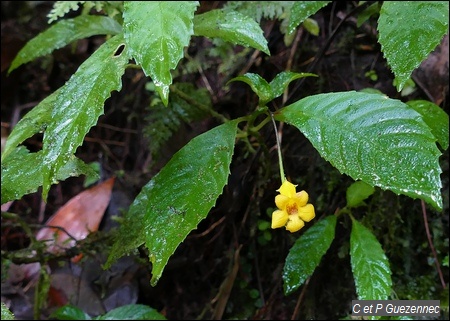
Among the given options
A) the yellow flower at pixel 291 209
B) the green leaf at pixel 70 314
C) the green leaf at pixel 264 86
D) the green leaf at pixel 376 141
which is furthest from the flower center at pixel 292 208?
the green leaf at pixel 70 314

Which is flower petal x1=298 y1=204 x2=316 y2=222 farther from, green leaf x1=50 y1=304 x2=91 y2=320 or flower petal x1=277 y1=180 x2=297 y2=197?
green leaf x1=50 y1=304 x2=91 y2=320

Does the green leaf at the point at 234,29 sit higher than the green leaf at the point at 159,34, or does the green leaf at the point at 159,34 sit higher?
the green leaf at the point at 159,34

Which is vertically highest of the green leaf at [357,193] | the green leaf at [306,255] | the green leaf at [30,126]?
the green leaf at [30,126]

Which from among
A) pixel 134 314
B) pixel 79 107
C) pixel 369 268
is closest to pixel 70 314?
pixel 134 314

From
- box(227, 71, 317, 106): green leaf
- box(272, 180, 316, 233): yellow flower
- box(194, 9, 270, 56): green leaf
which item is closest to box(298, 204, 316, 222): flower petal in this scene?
box(272, 180, 316, 233): yellow flower

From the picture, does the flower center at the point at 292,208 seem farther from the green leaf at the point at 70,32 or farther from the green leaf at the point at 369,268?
the green leaf at the point at 70,32

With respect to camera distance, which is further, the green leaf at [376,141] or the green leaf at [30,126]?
the green leaf at [30,126]

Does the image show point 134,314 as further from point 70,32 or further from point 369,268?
point 70,32
